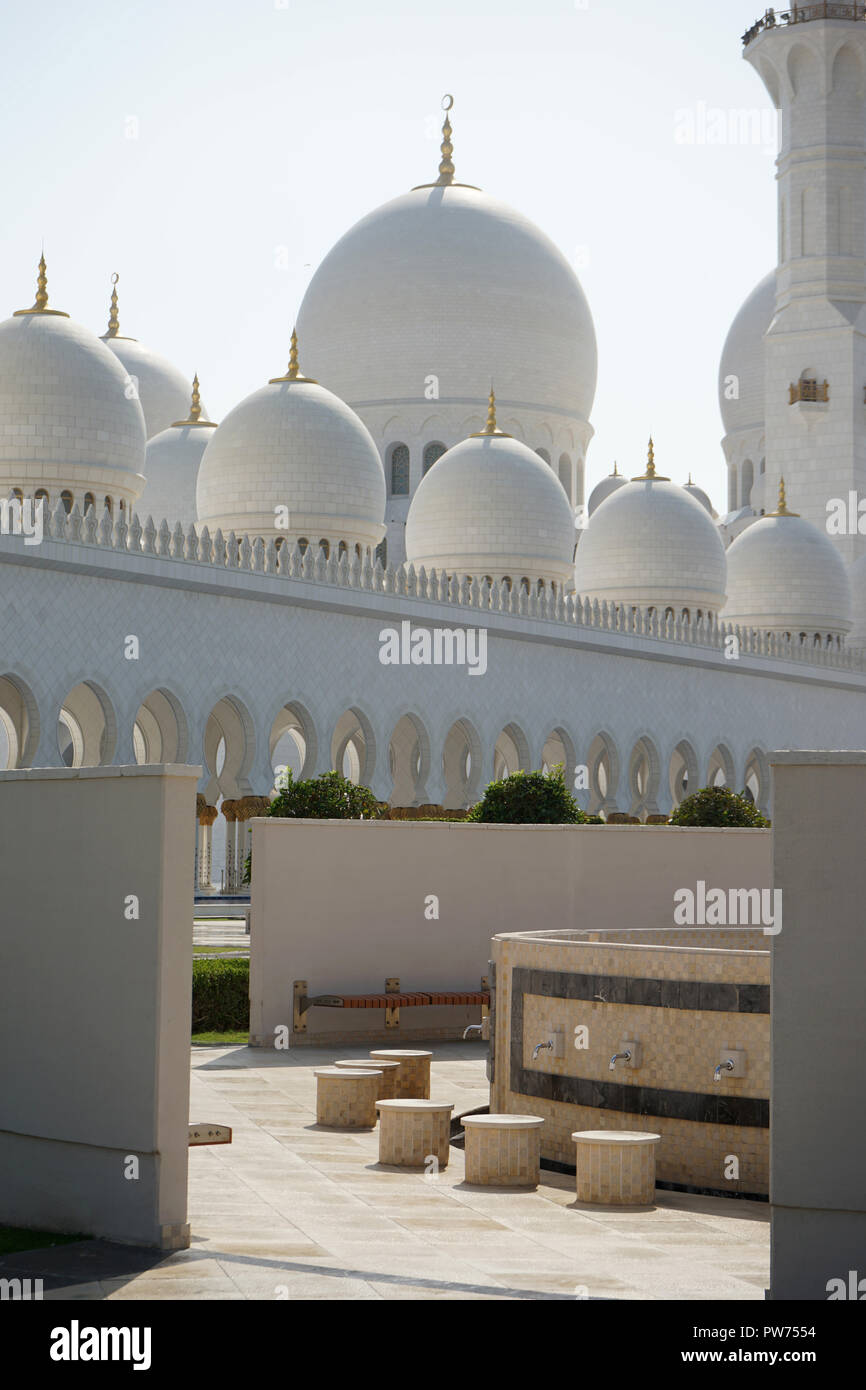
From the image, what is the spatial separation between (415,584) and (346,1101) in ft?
61.7

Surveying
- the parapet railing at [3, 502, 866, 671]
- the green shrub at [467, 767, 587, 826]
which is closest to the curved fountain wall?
the green shrub at [467, 767, 587, 826]

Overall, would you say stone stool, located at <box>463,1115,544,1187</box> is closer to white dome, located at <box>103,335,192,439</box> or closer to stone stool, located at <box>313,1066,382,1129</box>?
stone stool, located at <box>313,1066,382,1129</box>

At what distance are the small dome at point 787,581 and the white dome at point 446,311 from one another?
531 centimetres

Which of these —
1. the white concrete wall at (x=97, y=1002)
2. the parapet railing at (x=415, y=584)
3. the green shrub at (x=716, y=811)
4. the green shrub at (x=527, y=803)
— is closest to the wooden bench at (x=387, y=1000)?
the green shrub at (x=527, y=803)

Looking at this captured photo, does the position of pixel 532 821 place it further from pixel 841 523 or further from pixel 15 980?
pixel 841 523

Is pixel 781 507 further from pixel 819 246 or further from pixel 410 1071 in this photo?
pixel 410 1071

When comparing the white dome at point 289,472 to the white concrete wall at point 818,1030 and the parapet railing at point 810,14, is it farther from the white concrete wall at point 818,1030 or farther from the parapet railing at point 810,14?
the white concrete wall at point 818,1030

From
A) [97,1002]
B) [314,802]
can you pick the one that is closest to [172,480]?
[314,802]

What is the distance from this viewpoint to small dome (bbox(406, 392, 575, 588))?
31.9 m

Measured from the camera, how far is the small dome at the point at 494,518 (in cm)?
3192

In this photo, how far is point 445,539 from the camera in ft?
106

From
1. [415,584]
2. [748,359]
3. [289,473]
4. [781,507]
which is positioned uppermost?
[748,359]

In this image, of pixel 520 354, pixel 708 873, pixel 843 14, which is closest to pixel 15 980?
pixel 708 873

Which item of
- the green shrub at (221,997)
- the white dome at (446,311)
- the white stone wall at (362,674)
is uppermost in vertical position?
the white dome at (446,311)
